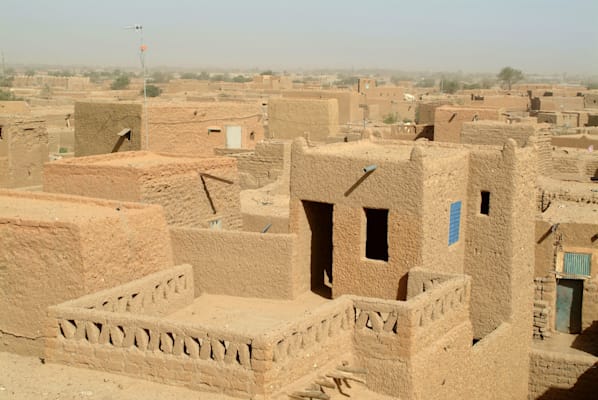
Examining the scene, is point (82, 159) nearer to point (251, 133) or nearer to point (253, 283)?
point (253, 283)

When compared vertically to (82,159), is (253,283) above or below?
below

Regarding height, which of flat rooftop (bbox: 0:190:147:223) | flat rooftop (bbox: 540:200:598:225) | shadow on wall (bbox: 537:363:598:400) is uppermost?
flat rooftop (bbox: 0:190:147:223)

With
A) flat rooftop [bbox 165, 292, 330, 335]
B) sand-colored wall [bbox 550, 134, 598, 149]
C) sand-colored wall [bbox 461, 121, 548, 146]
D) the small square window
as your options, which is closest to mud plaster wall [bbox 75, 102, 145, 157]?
the small square window

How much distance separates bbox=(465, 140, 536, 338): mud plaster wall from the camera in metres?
14.4

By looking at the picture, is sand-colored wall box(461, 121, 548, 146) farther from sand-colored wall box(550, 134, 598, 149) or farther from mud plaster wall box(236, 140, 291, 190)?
sand-colored wall box(550, 134, 598, 149)

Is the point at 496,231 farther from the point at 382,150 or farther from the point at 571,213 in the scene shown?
the point at 571,213

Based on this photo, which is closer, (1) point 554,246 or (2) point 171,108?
(1) point 554,246

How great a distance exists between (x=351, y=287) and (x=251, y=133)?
12.4 m

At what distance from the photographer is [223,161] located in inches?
658

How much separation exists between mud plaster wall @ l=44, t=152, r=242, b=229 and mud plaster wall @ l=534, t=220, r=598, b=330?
243 inches

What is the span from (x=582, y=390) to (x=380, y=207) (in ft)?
19.5

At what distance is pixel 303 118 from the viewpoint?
1206 inches

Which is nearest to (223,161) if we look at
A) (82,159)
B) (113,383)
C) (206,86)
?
(82,159)

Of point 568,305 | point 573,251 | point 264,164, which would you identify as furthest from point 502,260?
point 264,164
